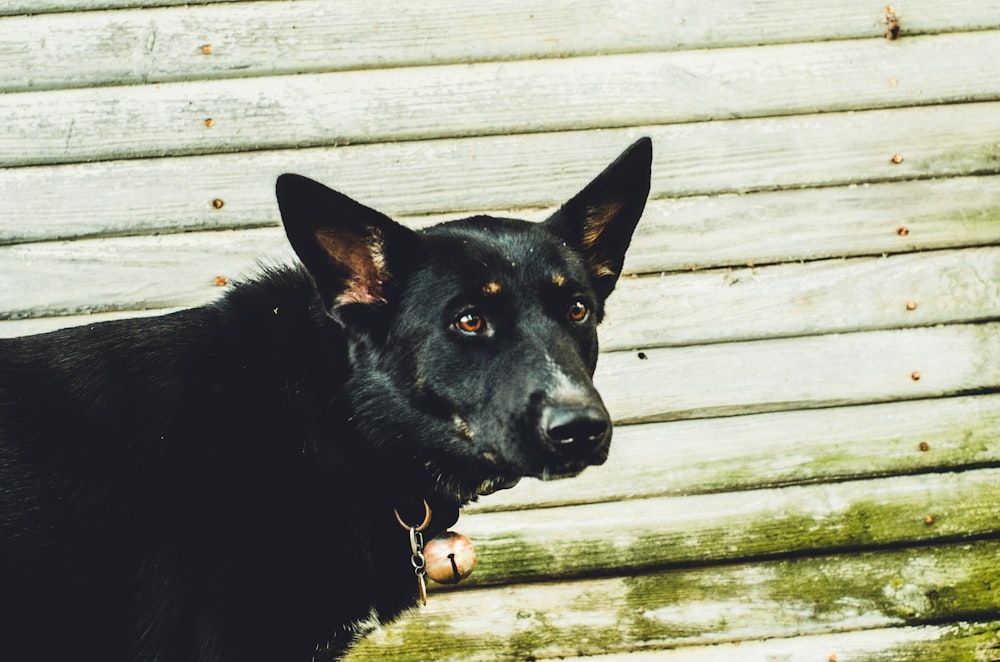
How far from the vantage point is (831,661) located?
3391 mm

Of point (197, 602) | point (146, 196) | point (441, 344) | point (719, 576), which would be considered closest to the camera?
point (197, 602)

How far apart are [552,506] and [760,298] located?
1199 millimetres

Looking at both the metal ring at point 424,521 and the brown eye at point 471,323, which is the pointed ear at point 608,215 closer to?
the brown eye at point 471,323

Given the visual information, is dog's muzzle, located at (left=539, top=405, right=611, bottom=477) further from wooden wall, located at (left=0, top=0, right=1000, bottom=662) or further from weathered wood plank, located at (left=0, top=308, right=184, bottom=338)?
weathered wood plank, located at (left=0, top=308, right=184, bottom=338)

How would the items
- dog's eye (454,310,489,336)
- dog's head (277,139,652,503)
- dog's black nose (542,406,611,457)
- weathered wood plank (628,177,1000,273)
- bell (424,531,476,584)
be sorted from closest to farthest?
dog's black nose (542,406,611,457), dog's head (277,139,652,503), dog's eye (454,310,489,336), bell (424,531,476,584), weathered wood plank (628,177,1000,273)

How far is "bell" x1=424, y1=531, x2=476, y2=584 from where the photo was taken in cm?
237

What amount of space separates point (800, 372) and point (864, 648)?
118 centimetres

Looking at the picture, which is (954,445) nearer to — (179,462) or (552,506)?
(552,506)

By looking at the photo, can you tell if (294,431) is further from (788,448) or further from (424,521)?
(788,448)

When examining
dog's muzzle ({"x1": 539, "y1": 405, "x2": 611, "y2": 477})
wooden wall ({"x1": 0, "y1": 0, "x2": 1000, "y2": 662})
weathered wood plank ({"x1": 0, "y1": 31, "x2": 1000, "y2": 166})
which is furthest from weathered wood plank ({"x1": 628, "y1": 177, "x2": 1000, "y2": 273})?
dog's muzzle ({"x1": 539, "y1": 405, "x2": 611, "y2": 477})

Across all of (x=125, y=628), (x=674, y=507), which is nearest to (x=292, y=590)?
(x=125, y=628)

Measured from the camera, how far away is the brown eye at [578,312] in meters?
2.35

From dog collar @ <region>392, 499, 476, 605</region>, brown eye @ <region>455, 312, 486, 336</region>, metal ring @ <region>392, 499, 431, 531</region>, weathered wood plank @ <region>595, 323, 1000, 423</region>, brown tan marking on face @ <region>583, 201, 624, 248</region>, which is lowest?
dog collar @ <region>392, 499, 476, 605</region>

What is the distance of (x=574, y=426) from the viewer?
2.00 meters
